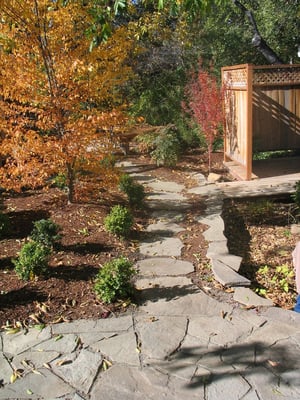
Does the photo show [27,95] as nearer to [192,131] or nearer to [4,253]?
[4,253]

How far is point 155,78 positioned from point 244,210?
23.2 ft

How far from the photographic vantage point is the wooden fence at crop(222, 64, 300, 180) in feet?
25.8

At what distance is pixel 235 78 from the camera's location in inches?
314

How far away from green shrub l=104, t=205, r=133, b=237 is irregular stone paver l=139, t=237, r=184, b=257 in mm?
282

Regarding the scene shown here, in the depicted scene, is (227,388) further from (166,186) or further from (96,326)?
(166,186)

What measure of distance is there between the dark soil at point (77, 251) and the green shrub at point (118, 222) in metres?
0.12

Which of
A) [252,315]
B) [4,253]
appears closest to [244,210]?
[252,315]

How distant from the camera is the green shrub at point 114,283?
356cm

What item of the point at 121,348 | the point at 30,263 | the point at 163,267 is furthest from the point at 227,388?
the point at 30,263

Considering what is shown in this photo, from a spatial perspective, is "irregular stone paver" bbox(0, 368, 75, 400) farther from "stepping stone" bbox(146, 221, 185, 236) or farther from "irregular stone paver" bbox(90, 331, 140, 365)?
"stepping stone" bbox(146, 221, 185, 236)

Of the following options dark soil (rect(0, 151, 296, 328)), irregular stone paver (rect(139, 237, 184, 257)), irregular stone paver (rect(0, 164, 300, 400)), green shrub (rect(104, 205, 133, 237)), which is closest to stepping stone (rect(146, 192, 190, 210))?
dark soil (rect(0, 151, 296, 328))

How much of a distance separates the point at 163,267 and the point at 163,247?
55 centimetres

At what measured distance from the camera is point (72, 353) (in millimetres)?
2994

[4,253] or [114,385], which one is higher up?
[4,253]
